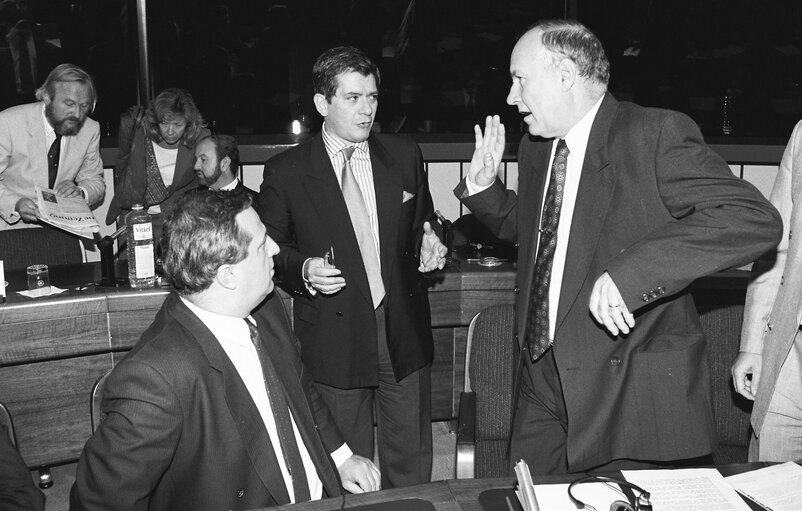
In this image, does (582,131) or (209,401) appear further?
(582,131)

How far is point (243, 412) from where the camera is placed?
1.83m

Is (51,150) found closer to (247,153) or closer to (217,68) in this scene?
(247,153)

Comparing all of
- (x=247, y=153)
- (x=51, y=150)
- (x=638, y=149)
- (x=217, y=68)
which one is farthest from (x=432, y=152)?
(x=638, y=149)

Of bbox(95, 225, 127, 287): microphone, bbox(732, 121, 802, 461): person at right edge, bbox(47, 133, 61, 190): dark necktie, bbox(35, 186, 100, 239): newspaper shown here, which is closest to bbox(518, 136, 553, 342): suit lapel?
bbox(732, 121, 802, 461): person at right edge

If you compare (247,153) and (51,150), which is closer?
(51,150)

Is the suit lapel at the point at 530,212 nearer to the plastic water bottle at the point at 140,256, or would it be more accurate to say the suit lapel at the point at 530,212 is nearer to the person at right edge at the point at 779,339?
the person at right edge at the point at 779,339

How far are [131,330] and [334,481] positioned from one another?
1.57m

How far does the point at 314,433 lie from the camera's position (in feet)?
6.63

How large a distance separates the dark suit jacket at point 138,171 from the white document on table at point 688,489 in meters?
3.33

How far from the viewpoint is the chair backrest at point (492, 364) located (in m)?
2.60

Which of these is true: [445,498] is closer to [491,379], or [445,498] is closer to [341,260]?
[491,379]

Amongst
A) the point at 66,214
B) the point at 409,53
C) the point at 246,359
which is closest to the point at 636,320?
the point at 246,359

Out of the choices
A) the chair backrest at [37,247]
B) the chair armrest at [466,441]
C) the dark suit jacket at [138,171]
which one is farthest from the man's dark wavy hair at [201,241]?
the dark suit jacket at [138,171]

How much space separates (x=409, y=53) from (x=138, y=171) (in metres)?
2.62
